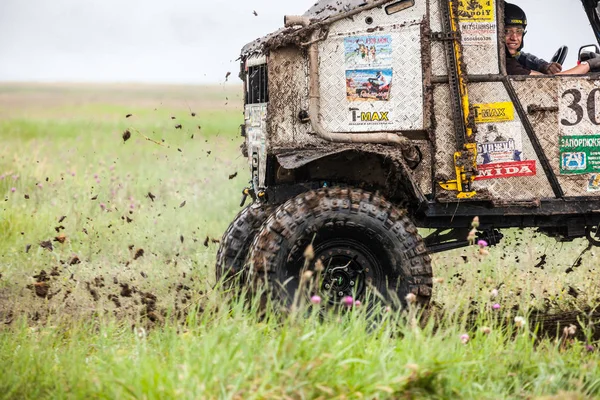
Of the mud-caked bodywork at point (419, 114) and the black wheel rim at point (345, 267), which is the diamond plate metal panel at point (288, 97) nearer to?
the mud-caked bodywork at point (419, 114)

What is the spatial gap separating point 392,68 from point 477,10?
0.71 metres

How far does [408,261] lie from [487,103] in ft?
3.98

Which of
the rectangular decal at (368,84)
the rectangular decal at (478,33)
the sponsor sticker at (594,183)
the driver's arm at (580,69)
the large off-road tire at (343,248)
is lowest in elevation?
the large off-road tire at (343,248)

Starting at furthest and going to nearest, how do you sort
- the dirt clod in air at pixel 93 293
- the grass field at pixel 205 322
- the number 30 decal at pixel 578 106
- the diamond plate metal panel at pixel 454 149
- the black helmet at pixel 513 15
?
the dirt clod in air at pixel 93 293 < the black helmet at pixel 513 15 < the number 30 decal at pixel 578 106 < the diamond plate metal panel at pixel 454 149 < the grass field at pixel 205 322

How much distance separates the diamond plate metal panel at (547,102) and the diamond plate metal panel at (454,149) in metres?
0.09

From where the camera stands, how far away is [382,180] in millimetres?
6262

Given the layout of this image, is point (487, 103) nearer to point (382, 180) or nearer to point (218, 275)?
point (382, 180)

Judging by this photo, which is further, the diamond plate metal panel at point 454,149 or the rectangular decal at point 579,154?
the rectangular decal at point 579,154

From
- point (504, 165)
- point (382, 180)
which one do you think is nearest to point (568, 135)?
point (504, 165)

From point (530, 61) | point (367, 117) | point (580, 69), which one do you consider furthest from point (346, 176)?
point (580, 69)

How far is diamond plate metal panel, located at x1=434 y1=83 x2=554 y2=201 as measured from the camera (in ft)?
20.2

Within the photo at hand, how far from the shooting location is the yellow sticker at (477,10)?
20.2ft

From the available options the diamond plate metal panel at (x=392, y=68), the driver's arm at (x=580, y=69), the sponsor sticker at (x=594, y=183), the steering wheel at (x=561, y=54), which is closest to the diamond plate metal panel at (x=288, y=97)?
the diamond plate metal panel at (x=392, y=68)

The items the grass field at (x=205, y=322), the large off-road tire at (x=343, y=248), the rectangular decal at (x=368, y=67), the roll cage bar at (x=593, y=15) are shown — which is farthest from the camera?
the roll cage bar at (x=593, y=15)
